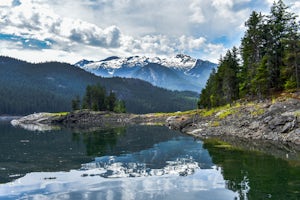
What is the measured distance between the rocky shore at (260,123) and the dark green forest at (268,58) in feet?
31.5

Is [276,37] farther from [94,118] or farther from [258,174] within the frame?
[94,118]

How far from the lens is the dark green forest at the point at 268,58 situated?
77994 millimetres

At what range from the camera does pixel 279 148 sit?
5200cm

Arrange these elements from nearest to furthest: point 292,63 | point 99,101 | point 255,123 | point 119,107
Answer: point 255,123
point 292,63
point 99,101
point 119,107

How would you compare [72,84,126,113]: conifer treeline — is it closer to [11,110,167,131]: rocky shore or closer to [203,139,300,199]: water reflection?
[11,110,167,131]: rocky shore

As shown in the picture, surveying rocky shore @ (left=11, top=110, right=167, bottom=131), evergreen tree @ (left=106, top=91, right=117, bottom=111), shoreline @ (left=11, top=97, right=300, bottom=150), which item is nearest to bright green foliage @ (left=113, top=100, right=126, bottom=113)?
evergreen tree @ (left=106, top=91, right=117, bottom=111)

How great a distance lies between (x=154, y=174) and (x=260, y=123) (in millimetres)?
39217

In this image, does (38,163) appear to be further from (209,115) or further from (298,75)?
(298,75)

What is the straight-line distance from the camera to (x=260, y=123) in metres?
67.4

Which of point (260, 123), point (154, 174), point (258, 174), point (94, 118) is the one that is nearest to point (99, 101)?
point (94, 118)

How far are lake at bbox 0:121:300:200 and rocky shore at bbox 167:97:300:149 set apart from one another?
1081 centimetres

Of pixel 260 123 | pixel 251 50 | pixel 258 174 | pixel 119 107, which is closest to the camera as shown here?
pixel 258 174

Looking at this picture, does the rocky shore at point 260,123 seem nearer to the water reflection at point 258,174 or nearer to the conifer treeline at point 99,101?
the water reflection at point 258,174

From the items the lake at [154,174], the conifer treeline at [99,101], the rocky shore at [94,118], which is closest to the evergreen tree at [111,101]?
the conifer treeline at [99,101]
